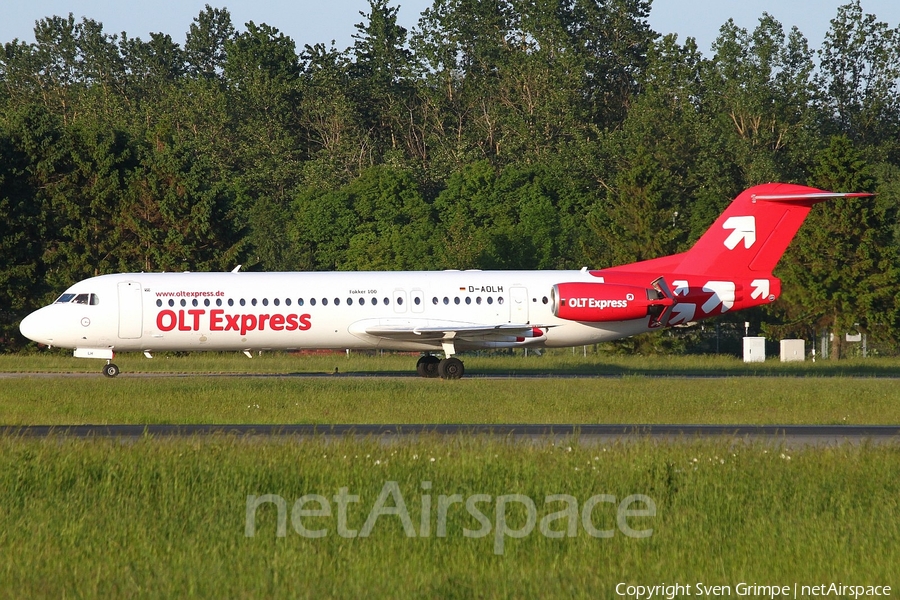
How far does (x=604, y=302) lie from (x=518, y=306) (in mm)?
2456

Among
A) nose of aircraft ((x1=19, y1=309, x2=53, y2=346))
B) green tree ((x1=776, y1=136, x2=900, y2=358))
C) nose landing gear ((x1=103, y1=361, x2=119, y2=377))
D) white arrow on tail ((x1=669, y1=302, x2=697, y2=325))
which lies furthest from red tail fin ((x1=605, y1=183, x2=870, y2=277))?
nose of aircraft ((x1=19, y1=309, x2=53, y2=346))

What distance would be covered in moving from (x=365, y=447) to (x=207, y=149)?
7252 cm

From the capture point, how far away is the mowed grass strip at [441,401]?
71.9ft

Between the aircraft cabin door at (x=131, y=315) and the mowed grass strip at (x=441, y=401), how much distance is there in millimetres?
2172

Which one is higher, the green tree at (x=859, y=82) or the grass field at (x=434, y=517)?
the green tree at (x=859, y=82)

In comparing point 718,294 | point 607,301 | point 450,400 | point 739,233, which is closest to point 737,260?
point 739,233

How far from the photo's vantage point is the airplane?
104 ft

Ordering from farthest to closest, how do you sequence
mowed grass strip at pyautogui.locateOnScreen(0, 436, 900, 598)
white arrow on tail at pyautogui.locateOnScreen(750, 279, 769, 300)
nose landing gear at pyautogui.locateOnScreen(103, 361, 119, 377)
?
white arrow on tail at pyautogui.locateOnScreen(750, 279, 769, 300) < nose landing gear at pyautogui.locateOnScreen(103, 361, 119, 377) < mowed grass strip at pyautogui.locateOnScreen(0, 436, 900, 598)

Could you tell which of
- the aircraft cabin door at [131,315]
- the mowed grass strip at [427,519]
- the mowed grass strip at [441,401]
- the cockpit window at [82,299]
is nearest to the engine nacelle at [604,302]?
the mowed grass strip at [441,401]

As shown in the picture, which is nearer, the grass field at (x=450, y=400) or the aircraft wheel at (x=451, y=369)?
the grass field at (x=450, y=400)

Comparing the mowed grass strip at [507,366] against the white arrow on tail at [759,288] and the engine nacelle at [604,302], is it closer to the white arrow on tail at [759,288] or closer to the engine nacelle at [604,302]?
the white arrow on tail at [759,288]

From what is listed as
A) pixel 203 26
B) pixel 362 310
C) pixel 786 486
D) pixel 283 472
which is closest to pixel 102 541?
pixel 283 472

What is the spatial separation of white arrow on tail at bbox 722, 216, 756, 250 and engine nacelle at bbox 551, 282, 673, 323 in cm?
275

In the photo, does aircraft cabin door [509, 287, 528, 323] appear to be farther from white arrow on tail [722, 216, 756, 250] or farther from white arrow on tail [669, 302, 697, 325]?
white arrow on tail [722, 216, 756, 250]
